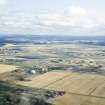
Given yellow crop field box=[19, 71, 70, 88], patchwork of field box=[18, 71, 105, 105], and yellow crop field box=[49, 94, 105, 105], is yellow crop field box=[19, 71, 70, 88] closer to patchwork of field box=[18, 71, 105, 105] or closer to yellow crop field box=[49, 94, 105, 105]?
patchwork of field box=[18, 71, 105, 105]

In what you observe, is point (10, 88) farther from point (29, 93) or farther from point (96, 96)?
point (96, 96)

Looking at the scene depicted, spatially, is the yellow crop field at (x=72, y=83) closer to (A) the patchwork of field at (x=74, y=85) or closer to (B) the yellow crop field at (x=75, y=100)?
(A) the patchwork of field at (x=74, y=85)

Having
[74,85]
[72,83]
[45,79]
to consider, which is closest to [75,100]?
[74,85]

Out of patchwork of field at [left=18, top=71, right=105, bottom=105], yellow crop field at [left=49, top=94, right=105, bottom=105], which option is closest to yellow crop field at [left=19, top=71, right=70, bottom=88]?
patchwork of field at [left=18, top=71, right=105, bottom=105]

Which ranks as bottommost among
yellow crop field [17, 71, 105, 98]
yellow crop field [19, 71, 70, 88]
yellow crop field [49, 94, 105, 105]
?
yellow crop field [49, 94, 105, 105]

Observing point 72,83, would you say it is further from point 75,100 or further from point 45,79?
point 75,100

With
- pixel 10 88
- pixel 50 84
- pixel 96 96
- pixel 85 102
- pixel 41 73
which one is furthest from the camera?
pixel 41 73

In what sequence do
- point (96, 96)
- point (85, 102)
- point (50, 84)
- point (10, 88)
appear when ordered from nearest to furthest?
point (85, 102), point (96, 96), point (10, 88), point (50, 84)

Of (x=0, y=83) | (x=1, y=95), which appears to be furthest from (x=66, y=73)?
(x=1, y=95)
